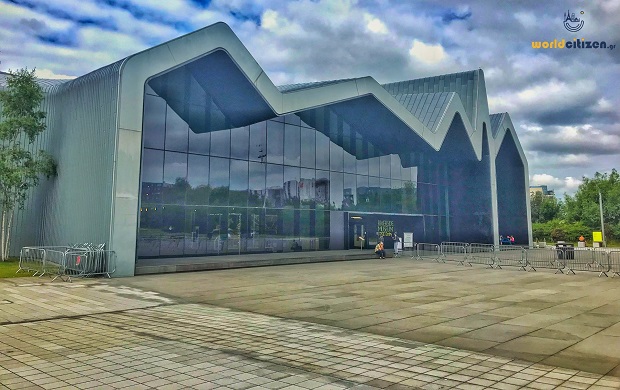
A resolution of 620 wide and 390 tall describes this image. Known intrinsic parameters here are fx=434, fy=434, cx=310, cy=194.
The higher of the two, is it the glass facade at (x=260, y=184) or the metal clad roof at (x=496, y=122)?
the metal clad roof at (x=496, y=122)

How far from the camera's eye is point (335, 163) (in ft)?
109

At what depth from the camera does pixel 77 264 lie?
17141 millimetres

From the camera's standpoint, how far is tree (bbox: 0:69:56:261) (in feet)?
71.5

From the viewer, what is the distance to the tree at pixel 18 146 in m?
21.8

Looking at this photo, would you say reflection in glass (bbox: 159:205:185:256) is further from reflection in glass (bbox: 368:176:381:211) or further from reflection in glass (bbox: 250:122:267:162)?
reflection in glass (bbox: 368:176:381:211)

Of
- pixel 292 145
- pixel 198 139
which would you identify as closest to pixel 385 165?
pixel 292 145

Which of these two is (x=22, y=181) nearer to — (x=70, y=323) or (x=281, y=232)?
(x=281, y=232)

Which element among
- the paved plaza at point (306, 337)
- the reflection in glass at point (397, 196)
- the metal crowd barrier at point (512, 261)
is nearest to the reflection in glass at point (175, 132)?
the paved plaza at point (306, 337)

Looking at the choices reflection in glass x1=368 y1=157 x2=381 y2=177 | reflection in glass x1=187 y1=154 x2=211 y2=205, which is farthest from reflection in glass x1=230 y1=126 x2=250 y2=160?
reflection in glass x1=368 y1=157 x2=381 y2=177

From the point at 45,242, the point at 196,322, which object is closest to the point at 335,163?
the point at 45,242

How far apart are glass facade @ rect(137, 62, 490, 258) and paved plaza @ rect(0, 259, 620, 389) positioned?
986cm

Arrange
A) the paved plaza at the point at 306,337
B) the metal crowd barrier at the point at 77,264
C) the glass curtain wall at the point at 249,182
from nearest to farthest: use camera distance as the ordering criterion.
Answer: the paved plaza at the point at 306,337, the metal crowd barrier at the point at 77,264, the glass curtain wall at the point at 249,182

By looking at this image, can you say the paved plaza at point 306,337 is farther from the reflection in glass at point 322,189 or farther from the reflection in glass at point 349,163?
the reflection in glass at point 349,163

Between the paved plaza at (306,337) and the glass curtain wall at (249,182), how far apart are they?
9.79 meters
